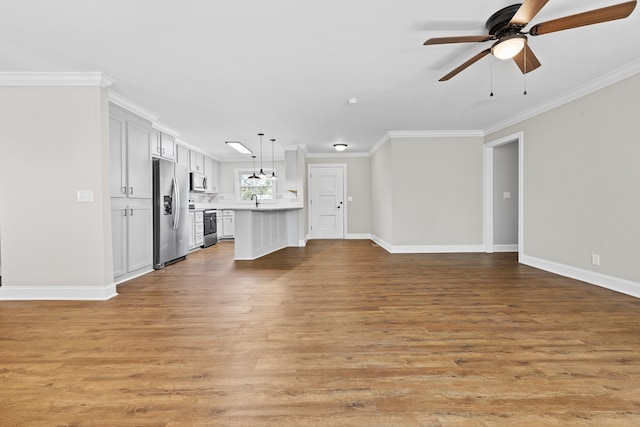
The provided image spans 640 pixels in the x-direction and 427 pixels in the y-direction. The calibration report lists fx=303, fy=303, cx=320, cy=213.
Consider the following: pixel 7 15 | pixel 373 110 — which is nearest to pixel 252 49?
pixel 7 15

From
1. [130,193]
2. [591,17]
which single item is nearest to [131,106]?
[130,193]

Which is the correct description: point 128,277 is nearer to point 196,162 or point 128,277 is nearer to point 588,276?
point 196,162

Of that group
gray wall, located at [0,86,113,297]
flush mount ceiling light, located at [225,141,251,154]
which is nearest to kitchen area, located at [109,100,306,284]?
gray wall, located at [0,86,113,297]

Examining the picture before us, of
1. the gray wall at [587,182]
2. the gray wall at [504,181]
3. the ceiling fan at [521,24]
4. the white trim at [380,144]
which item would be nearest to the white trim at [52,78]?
the ceiling fan at [521,24]

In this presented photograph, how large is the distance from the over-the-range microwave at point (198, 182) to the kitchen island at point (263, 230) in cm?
210

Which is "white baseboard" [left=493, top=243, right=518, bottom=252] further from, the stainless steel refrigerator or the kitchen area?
the stainless steel refrigerator

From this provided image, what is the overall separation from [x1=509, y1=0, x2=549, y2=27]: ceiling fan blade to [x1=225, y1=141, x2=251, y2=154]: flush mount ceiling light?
18.3 feet

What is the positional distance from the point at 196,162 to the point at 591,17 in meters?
7.09

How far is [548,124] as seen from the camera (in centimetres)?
436

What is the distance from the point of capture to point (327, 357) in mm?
1897

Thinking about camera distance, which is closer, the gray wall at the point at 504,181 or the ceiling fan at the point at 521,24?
the ceiling fan at the point at 521,24

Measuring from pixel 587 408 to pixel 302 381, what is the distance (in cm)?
136

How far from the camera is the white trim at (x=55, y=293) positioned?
321 cm

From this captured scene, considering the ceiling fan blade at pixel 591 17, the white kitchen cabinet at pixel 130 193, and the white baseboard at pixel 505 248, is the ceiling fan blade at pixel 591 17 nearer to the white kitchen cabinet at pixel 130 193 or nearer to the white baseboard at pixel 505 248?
the white kitchen cabinet at pixel 130 193
